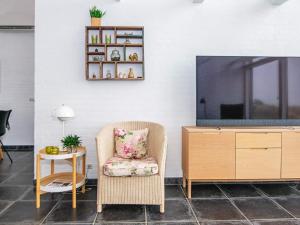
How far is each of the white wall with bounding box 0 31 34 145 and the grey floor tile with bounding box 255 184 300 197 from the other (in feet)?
15.2

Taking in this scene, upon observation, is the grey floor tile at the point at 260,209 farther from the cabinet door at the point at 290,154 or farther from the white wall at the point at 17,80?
the white wall at the point at 17,80

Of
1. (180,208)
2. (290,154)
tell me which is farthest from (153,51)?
(290,154)

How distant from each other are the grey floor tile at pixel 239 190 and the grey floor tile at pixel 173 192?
1.82 ft

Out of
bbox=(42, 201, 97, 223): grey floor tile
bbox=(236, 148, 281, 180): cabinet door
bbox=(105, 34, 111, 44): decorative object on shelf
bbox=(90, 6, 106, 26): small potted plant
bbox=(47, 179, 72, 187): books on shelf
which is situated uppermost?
bbox=(90, 6, 106, 26): small potted plant

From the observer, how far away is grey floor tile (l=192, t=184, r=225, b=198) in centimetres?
287

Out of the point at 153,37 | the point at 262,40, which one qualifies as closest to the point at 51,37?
the point at 153,37

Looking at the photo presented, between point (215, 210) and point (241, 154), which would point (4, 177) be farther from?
point (241, 154)

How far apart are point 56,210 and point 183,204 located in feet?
4.27

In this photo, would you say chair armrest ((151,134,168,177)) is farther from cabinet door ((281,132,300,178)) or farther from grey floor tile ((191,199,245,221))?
cabinet door ((281,132,300,178))

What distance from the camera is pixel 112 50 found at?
10.5 feet

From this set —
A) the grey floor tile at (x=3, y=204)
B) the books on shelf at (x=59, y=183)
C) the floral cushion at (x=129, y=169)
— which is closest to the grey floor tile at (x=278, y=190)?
the floral cushion at (x=129, y=169)

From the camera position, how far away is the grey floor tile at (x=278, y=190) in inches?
115

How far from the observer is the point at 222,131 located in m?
2.79

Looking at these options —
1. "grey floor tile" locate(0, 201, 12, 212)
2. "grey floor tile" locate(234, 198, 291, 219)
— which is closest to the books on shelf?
"grey floor tile" locate(0, 201, 12, 212)
